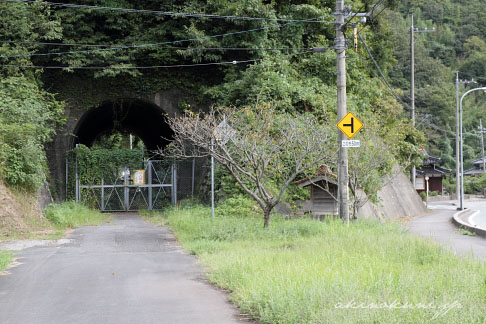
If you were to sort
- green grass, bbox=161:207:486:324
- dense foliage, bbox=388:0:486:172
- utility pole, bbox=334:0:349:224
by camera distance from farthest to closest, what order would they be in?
1. dense foliage, bbox=388:0:486:172
2. utility pole, bbox=334:0:349:224
3. green grass, bbox=161:207:486:324

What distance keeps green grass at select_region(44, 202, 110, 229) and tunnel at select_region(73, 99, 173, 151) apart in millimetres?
5081

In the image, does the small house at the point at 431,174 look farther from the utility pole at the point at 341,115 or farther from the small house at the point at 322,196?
the utility pole at the point at 341,115

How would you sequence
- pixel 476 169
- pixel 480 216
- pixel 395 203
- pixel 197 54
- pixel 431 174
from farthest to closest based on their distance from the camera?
pixel 476 169, pixel 431 174, pixel 395 203, pixel 480 216, pixel 197 54

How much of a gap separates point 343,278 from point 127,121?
1115 inches

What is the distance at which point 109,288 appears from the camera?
8.27 metres

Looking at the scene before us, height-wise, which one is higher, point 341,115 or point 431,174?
point 341,115

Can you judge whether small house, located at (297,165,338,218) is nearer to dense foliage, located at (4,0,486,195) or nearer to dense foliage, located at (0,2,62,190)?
dense foliage, located at (4,0,486,195)

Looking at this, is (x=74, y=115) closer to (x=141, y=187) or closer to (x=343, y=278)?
(x=141, y=187)

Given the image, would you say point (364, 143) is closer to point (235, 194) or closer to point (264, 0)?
point (235, 194)

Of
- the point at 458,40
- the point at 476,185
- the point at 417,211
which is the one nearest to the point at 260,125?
the point at 417,211

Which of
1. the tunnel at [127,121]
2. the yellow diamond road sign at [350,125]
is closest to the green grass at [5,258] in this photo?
the yellow diamond road sign at [350,125]

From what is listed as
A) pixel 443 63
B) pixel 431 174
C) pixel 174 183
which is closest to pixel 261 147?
pixel 174 183

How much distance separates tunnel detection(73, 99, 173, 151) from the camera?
27.2 metres

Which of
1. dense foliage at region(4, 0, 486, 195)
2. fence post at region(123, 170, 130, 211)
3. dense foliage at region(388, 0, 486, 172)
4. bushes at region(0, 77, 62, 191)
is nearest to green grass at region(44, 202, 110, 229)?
bushes at region(0, 77, 62, 191)
